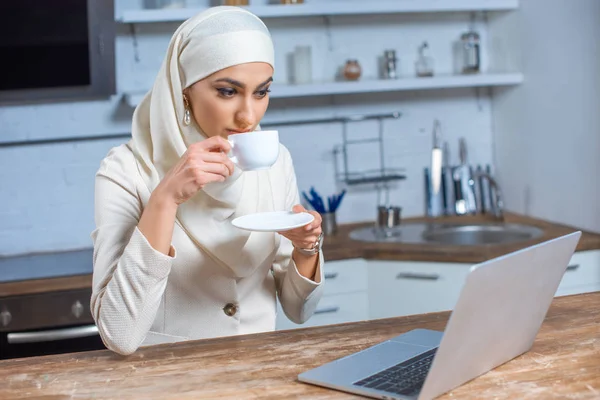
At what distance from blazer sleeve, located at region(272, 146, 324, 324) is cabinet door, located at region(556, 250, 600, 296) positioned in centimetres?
125

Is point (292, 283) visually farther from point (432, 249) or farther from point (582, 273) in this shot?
point (582, 273)

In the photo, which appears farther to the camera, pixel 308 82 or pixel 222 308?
pixel 308 82

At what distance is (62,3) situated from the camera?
2986mm

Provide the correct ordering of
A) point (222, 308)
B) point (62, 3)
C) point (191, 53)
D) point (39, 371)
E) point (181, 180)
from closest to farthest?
point (39, 371), point (181, 180), point (191, 53), point (222, 308), point (62, 3)

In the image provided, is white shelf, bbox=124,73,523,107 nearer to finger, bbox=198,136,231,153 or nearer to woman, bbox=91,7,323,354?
woman, bbox=91,7,323,354

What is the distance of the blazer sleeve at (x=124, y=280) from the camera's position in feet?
5.09

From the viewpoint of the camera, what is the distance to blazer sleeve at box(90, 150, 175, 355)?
155 centimetres

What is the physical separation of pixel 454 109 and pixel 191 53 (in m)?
2.15

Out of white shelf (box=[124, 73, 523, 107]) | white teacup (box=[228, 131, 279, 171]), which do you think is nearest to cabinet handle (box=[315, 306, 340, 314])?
white shelf (box=[124, 73, 523, 107])

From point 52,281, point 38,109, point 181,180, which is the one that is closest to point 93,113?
point 38,109

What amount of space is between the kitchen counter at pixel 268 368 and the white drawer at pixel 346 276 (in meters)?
1.29

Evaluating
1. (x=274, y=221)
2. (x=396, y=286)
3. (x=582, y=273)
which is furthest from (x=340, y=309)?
A: (x=274, y=221)

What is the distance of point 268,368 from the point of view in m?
1.38

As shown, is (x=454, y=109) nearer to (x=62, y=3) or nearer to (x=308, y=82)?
(x=308, y=82)
